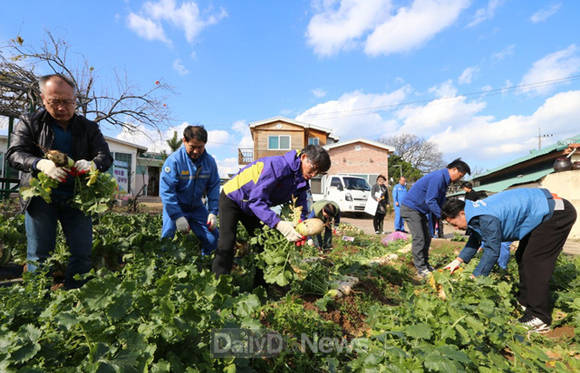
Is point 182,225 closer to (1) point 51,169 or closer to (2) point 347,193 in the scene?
(1) point 51,169

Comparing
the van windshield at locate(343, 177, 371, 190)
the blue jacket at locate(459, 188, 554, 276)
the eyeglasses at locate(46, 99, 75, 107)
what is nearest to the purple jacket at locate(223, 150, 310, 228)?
the eyeglasses at locate(46, 99, 75, 107)

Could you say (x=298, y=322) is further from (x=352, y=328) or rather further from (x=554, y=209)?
(x=554, y=209)

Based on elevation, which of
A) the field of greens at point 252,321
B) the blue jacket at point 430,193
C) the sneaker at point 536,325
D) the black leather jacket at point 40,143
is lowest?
the sneaker at point 536,325

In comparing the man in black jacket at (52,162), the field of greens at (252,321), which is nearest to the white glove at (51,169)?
the man in black jacket at (52,162)

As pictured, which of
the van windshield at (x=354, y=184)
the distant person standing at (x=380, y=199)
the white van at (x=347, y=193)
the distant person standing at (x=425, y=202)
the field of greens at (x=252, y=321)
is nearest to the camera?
the field of greens at (x=252, y=321)

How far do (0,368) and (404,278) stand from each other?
419cm

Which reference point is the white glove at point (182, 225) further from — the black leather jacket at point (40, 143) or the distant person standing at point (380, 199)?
the distant person standing at point (380, 199)

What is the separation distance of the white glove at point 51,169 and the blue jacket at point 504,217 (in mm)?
3484

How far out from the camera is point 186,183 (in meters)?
3.24

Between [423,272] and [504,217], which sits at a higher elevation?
[504,217]

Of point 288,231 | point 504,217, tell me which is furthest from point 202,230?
point 504,217

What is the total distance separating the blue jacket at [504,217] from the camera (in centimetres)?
275

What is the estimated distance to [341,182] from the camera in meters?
14.7

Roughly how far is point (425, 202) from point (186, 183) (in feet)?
11.1
